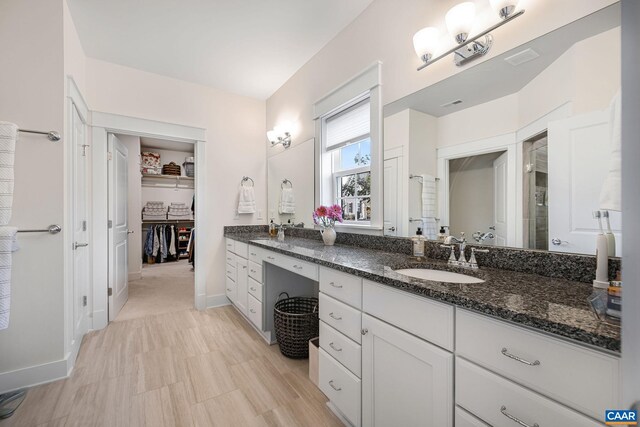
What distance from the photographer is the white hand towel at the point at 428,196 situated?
160 centimetres

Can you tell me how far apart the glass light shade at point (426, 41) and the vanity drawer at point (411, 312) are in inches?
51.9

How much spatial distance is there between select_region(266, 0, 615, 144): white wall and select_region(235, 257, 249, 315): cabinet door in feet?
4.66

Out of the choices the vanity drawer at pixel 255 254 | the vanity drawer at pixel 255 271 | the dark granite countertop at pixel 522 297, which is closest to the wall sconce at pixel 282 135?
the vanity drawer at pixel 255 254

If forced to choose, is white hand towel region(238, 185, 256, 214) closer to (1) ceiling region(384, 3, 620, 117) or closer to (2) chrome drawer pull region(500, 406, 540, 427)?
(1) ceiling region(384, 3, 620, 117)

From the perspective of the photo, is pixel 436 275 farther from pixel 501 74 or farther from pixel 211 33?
pixel 211 33

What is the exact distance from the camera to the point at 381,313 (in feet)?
3.68

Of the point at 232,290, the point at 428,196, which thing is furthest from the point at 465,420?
the point at 232,290

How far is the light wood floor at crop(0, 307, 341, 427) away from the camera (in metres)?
1.45

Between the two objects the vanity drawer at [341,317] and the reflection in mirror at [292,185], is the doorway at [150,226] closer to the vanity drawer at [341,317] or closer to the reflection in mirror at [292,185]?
the reflection in mirror at [292,185]

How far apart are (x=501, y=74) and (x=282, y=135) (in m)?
2.22

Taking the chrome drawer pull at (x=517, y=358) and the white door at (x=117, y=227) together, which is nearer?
the chrome drawer pull at (x=517, y=358)

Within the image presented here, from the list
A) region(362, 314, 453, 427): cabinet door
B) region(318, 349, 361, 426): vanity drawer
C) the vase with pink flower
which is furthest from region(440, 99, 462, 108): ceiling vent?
region(318, 349, 361, 426): vanity drawer

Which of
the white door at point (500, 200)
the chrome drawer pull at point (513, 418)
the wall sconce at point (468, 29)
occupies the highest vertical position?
the wall sconce at point (468, 29)

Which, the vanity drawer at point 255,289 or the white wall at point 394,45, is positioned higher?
the white wall at point 394,45
